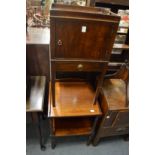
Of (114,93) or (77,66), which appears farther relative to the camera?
(114,93)

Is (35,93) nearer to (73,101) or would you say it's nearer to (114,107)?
(73,101)

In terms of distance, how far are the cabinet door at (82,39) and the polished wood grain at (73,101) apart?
1.52ft

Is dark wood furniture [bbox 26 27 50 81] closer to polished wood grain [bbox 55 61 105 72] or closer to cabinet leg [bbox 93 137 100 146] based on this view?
polished wood grain [bbox 55 61 105 72]

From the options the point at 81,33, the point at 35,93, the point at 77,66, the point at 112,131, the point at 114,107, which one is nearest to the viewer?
the point at 81,33

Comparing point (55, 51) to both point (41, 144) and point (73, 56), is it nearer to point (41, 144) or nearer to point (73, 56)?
point (73, 56)

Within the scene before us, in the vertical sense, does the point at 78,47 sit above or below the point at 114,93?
above

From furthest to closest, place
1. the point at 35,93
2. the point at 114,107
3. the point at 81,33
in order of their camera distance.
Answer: the point at 35,93
the point at 114,107
the point at 81,33

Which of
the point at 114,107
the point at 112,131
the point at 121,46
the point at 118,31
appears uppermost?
the point at 118,31

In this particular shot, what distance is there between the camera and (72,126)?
1.52m

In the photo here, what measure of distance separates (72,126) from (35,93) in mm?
504

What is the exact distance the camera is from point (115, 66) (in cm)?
167

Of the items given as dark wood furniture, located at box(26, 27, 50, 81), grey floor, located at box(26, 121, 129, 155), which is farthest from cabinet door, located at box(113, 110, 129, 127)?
dark wood furniture, located at box(26, 27, 50, 81)

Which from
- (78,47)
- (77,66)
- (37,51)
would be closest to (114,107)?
(77,66)

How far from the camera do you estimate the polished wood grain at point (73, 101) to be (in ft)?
4.00
